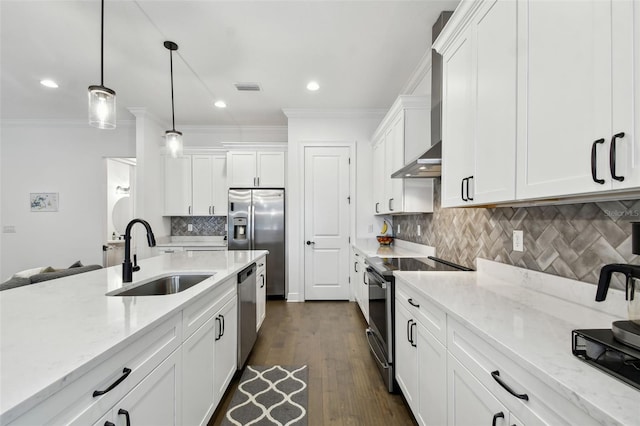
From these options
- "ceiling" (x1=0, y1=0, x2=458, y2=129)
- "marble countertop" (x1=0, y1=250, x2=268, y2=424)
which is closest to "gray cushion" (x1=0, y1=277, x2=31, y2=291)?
"marble countertop" (x1=0, y1=250, x2=268, y2=424)

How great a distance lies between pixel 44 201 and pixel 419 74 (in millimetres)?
6290

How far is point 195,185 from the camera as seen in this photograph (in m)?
5.00

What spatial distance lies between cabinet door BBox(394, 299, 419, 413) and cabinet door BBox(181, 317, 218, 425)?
3.89 feet

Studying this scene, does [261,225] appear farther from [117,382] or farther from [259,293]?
[117,382]

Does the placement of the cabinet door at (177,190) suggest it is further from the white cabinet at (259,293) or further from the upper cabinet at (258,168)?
the white cabinet at (259,293)

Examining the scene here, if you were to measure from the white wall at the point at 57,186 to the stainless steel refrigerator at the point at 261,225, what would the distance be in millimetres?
2273

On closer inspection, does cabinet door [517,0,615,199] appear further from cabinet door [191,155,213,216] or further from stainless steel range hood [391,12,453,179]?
cabinet door [191,155,213,216]

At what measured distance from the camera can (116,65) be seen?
122 inches

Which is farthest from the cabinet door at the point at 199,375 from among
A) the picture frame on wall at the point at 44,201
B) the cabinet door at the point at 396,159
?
the picture frame on wall at the point at 44,201

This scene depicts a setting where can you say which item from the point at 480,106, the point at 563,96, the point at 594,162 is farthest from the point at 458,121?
the point at 594,162

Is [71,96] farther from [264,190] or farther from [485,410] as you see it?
[485,410]

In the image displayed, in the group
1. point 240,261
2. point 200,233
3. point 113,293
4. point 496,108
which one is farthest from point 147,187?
point 496,108

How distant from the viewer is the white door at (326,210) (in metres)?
4.37

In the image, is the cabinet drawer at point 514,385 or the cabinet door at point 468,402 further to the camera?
the cabinet door at point 468,402
